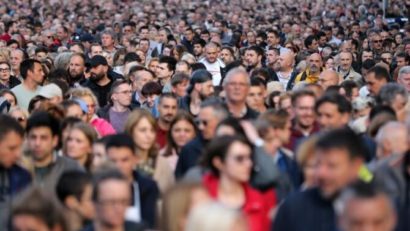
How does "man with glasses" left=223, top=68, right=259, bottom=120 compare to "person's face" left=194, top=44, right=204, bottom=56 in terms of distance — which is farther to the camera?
"person's face" left=194, top=44, right=204, bottom=56

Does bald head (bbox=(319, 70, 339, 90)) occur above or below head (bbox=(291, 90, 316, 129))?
below

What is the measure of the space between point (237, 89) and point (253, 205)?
380 cm

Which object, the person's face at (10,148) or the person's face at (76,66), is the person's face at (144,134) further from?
the person's face at (76,66)

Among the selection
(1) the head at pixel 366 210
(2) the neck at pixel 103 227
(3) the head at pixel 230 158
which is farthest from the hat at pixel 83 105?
(1) the head at pixel 366 210

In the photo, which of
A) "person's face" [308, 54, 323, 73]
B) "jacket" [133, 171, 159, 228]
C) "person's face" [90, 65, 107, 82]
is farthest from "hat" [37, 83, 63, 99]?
"jacket" [133, 171, 159, 228]

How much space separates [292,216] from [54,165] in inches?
117

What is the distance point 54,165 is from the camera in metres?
10.1

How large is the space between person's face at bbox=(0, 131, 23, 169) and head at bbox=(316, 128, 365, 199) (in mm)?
2799

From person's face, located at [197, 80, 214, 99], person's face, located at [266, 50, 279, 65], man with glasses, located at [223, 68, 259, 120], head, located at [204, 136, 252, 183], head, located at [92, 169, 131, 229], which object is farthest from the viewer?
person's face, located at [266, 50, 279, 65]

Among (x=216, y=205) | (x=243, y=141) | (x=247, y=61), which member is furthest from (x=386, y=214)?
(x=247, y=61)

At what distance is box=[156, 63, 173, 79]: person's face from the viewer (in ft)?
60.2

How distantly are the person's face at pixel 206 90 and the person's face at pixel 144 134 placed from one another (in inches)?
A: 126

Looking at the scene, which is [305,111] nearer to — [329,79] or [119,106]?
[119,106]

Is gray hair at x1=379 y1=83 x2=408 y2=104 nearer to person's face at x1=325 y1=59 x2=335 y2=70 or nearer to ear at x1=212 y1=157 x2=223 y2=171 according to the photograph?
ear at x1=212 y1=157 x2=223 y2=171
